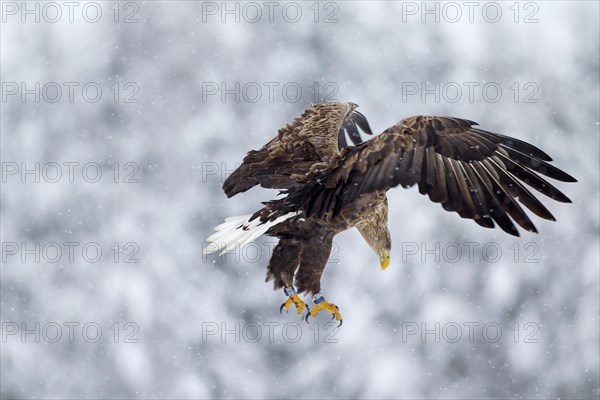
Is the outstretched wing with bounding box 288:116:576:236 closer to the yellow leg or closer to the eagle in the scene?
the eagle

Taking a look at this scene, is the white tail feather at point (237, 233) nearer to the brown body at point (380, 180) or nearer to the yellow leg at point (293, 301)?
the brown body at point (380, 180)

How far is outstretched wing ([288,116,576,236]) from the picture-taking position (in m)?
3.92

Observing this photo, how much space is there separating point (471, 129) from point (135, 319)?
595 centimetres

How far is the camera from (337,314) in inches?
179

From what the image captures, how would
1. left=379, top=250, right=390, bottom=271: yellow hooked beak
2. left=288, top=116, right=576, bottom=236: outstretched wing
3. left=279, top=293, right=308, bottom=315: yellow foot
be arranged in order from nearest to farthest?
left=288, top=116, right=576, bottom=236: outstretched wing, left=279, top=293, right=308, bottom=315: yellow foot, left=379, top=250, right=390, bottom=271: yellow hooked beak

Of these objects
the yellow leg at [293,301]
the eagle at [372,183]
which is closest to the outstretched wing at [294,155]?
the eagle at [372,183]

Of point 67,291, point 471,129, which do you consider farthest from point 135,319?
point 471,129

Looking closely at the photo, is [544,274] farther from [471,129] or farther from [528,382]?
[471,129]

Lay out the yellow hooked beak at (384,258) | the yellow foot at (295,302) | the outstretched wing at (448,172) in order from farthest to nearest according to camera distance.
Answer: the yellow hooked beak at (384,258), the yellow foot at (295,302), the outstretched wing at (448,172)

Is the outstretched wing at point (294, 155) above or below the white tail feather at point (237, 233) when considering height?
above

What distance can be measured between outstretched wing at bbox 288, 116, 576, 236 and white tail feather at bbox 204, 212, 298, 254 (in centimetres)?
36

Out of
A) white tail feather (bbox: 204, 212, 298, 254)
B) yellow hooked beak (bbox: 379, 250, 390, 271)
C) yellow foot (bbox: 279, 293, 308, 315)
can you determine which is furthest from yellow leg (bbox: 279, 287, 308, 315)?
yellow hooked beak (bbox: 379, 250, 390, 271)

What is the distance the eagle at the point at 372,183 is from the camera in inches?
156

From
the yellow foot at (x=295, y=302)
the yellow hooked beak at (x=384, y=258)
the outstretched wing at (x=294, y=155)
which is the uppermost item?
the outstretched wing at (x=294, y=155)
